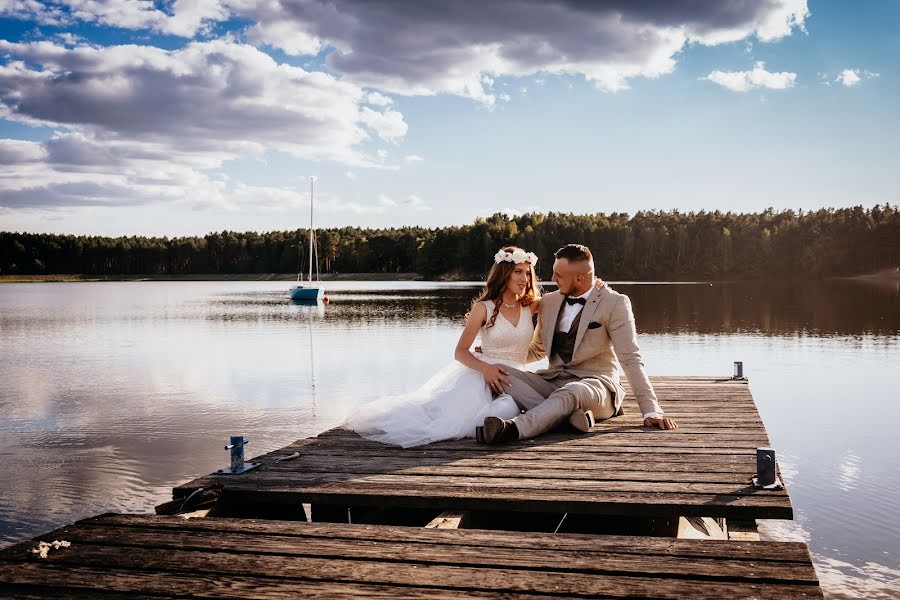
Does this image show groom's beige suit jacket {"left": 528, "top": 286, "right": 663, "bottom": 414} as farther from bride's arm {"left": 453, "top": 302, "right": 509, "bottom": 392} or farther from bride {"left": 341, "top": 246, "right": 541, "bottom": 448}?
bride's arm {"left": 453, "top": 302, "right": 509, "bottom": 392}

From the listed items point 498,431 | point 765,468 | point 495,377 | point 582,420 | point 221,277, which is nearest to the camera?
point 765,468

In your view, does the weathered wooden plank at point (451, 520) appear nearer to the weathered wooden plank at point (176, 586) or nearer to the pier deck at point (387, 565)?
the pier deck at point (387, 565)

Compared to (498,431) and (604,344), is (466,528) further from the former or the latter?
(604,344)

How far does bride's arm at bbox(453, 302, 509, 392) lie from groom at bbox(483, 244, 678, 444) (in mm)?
99

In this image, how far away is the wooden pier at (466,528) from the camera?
294 cm

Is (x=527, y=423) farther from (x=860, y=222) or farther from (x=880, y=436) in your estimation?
(x=860, y=222)

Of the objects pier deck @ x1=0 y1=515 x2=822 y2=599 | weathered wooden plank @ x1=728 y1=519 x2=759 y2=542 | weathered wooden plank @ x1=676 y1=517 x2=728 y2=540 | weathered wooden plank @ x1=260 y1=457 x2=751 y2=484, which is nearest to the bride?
weathered wooden plank @ x1=260 y1=457 x2=751 y2=484

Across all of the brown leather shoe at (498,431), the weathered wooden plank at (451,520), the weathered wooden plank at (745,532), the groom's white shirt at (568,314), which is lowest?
the weathered wooden plank at (745,532)

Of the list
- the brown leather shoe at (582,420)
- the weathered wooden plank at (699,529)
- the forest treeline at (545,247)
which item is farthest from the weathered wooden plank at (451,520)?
the forest treeline at (545,247)

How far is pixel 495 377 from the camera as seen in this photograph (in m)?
5.85

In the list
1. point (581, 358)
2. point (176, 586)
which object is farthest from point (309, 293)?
point (176, 586)

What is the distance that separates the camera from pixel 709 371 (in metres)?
16.3

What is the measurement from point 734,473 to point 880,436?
6.93 meters

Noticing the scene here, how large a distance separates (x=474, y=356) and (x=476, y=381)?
26cm
